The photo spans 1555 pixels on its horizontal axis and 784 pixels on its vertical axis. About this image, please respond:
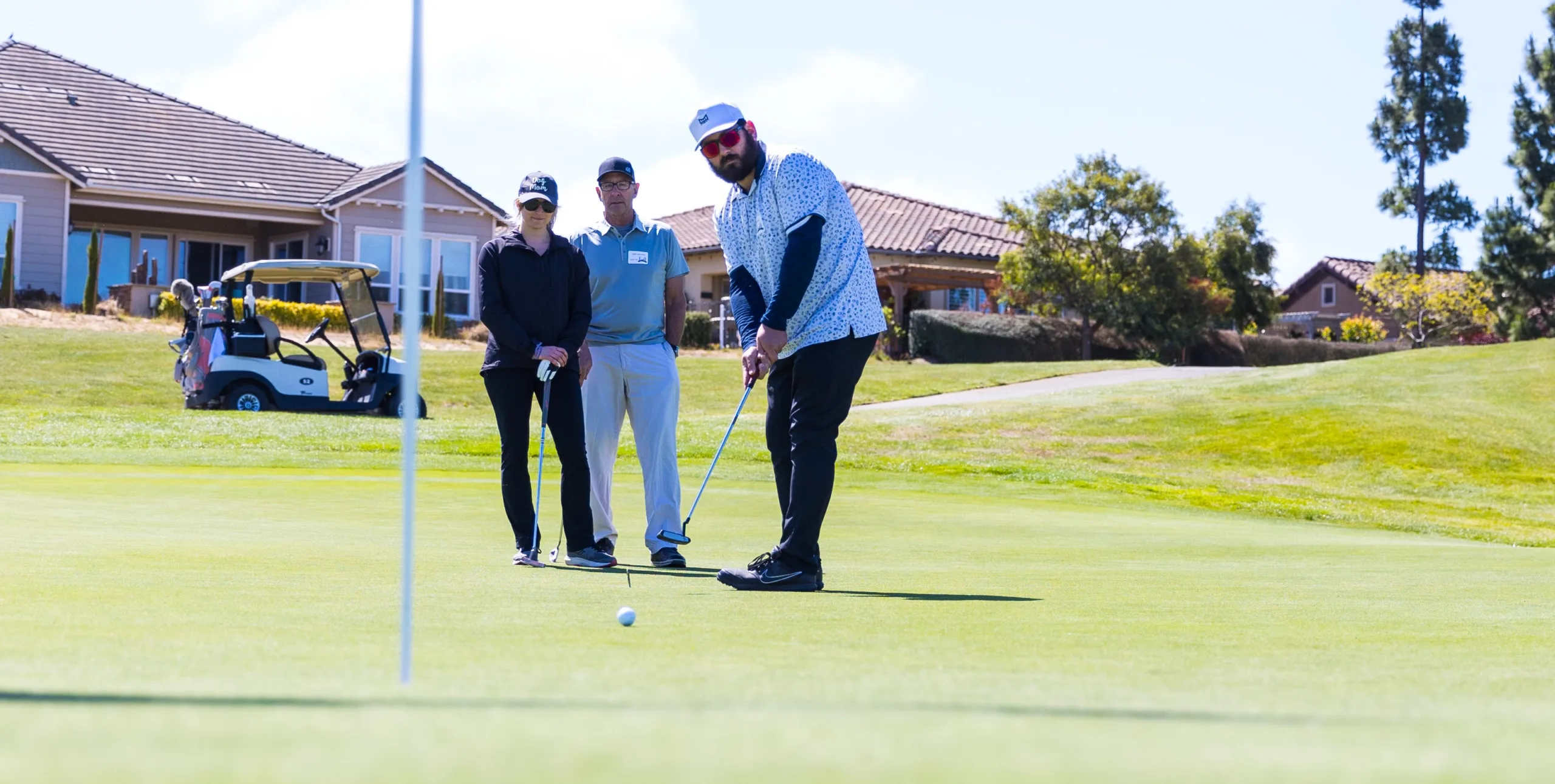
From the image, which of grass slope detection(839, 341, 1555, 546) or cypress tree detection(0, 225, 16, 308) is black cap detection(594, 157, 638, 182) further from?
cypress tree detection(0, 225, 16, 308)

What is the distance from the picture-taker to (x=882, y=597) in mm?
5566

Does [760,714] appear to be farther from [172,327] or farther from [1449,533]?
[172,327]

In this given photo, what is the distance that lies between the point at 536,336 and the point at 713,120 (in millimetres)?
1612

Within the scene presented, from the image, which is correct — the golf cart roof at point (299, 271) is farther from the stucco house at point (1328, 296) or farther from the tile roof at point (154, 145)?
the stucco house at point (1328, 296)

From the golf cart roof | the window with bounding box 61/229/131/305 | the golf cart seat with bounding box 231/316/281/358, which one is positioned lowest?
the golf cart seat with bounding box 231/316/281/358

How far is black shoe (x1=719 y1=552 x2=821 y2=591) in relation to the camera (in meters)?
6.01

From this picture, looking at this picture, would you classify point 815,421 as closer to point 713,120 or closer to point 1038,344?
point 713,120

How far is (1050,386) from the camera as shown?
32656 mm

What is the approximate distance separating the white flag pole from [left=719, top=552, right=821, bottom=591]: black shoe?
307cm

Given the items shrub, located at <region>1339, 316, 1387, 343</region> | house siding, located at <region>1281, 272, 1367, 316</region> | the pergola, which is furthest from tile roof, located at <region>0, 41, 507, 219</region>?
house siding, located at <region>1281, 272, 1367, 316</region>

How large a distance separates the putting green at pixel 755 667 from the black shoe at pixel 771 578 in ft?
0.50

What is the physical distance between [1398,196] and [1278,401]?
36.0m

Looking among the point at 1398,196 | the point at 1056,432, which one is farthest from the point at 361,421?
the point at 1398,196

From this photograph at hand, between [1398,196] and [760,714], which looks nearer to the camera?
[760,714]
